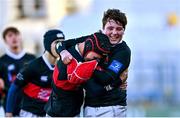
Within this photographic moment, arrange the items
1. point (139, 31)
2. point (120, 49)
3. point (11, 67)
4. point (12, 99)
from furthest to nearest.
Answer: point (139, 31) → point (11, 67) → point (12, 99) → point (120, 49)

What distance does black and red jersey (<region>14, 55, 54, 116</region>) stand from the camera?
816 centimetres

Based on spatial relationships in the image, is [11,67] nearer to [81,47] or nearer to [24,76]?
[24,76]

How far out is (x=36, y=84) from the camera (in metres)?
8.35

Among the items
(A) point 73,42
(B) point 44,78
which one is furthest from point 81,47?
(B) point 44,78

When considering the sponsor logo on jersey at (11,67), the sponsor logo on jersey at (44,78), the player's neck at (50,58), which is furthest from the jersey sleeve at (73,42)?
the sponsor logo on jersey at (11,67)

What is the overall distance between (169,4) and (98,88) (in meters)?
20.9

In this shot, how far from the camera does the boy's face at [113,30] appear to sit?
6.61 metres

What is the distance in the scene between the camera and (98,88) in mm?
6617

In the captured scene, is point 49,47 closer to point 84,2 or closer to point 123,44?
point 123,44

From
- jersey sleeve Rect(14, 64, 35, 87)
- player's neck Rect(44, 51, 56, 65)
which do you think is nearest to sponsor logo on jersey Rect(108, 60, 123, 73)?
player's neck Rect(44, 51, 56, 65)

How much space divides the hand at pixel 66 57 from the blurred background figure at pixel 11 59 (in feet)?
9.34

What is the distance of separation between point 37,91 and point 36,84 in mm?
82

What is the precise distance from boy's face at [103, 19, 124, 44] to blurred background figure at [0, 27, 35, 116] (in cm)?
297

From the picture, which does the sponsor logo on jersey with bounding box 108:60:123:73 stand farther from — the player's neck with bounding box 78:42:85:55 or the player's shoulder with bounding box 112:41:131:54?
the player's neck with bounding box 78:42:85:55
